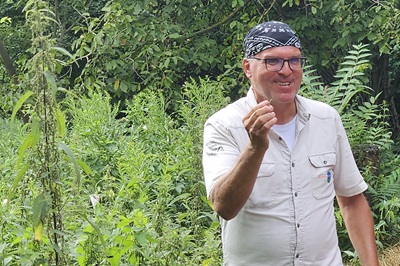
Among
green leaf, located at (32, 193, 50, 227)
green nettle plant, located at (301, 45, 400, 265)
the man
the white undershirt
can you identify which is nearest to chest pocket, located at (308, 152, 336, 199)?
the man

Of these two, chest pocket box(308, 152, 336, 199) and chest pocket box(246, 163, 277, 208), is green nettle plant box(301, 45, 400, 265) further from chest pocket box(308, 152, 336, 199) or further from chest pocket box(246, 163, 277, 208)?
chest pocket box(246, 163, 277, 208)

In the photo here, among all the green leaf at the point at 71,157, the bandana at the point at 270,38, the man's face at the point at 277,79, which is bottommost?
the green leaf at the point at 71,157

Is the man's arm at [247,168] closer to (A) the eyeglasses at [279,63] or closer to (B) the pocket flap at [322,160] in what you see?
(A) the eyeglasses at [279,63]

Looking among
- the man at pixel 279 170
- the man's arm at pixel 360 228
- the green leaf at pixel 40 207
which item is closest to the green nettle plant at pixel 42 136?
the green leaf at pixel 40 207

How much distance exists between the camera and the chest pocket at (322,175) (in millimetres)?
3170

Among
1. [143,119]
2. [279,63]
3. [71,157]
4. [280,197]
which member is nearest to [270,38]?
[279,63]

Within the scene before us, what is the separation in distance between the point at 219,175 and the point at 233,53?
6817 millimetres

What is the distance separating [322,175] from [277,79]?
1.45 feet

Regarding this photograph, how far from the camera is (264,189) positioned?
3.06m

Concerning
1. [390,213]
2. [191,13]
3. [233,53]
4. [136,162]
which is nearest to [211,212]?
[136,162]

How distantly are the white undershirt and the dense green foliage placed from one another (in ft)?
2.59

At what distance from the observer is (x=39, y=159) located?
3168mm

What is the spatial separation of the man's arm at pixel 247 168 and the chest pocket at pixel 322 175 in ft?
1.43

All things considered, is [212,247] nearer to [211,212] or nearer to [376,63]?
[211,212]
